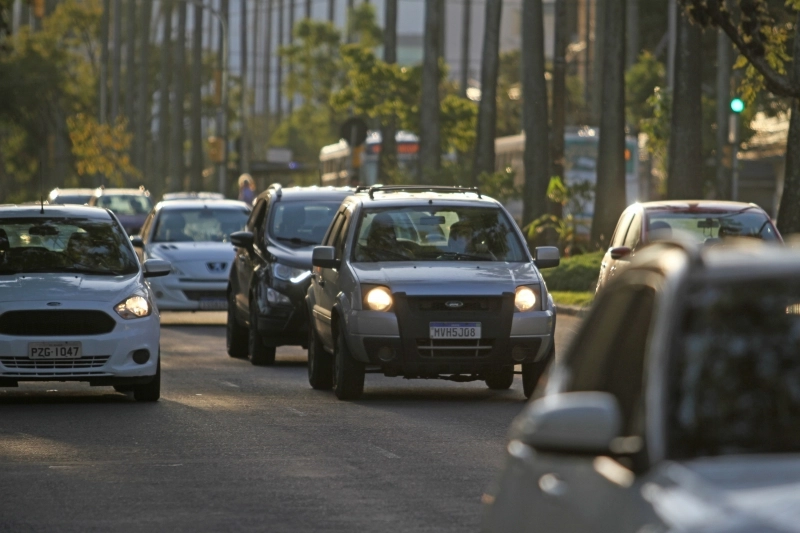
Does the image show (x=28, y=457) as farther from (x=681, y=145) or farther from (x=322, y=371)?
(x=681, y=145)

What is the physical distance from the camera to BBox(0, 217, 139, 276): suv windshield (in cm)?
1622

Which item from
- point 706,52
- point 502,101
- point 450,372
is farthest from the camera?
point 502,101

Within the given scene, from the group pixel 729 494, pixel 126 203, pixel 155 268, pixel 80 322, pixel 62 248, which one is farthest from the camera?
pixel 126 203

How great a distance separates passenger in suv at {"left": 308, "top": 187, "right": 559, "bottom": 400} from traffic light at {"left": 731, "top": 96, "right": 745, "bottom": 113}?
2054 cm

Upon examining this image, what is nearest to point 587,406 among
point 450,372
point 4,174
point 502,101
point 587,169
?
point 450,372

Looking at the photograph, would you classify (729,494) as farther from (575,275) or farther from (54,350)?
(575,275)

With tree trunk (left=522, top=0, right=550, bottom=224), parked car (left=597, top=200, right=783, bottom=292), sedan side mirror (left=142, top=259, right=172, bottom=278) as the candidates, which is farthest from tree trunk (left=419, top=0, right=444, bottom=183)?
sedan side mirror (left=142, top=259, right=172, bottom=278)

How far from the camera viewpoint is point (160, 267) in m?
16.2

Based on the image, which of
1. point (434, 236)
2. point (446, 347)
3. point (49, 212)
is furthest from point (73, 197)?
point (446, 347)

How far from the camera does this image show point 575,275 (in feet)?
109

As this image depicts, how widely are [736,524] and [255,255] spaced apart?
1680cm

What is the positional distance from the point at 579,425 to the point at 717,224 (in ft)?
52.1

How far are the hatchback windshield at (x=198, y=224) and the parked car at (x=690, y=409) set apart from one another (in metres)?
23.1

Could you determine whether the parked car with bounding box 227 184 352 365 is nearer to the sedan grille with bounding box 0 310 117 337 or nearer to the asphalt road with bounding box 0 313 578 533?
the asphalt road with bounding box 0 313 578 533
